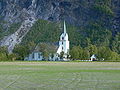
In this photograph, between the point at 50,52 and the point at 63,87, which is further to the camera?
the point at 50,52

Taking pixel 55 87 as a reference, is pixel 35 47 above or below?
above

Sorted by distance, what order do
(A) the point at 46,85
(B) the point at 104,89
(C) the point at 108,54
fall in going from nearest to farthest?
(B) the point at 104,89 → (A) the point at 46,85 → (C) the point at 108,54

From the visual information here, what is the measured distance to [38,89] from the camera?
3041cm

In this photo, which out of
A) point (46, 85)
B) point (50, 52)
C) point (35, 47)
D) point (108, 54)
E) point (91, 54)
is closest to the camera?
point (46, 85)

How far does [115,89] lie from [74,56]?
123123 millimetres

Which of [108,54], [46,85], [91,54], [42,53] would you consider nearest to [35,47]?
[42,53]

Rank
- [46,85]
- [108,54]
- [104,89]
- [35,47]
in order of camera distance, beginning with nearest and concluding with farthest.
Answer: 1. [104,89]
2. [46,85]
3. [108,54]
4. [35,47]

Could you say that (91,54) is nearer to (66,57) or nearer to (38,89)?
(66,57)

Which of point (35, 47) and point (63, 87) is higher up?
point (35, 47)

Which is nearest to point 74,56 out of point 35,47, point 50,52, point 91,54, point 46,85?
point 91,54

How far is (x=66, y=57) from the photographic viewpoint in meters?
170

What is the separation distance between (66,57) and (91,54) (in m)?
12.3

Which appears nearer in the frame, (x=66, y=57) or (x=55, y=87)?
(x=55, y=87)

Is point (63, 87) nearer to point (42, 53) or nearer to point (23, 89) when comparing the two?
point (23, 89)
